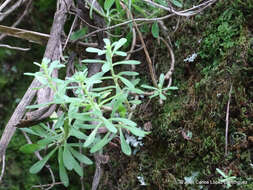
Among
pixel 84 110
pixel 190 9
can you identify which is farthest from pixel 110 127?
pixel 190 9

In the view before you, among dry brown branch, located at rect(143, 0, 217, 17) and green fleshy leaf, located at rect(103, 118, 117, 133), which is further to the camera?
dry brown branch, located at rect(143, 0, 217, 17)

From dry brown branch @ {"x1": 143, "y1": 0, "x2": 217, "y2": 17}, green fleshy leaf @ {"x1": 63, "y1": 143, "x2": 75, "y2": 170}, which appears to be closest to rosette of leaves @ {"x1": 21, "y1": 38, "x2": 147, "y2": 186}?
green fleshy leaf @ {"x1": 63, "y1": 143, "x2": 75, "y2": 170}

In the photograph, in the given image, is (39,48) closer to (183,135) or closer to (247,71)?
(183,135)

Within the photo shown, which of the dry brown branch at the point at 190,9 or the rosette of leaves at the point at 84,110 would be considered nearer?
the rosette of leaves at the point at 84,110

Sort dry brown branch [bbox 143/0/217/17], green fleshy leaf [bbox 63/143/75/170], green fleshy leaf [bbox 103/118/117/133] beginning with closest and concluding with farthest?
green fleshy leaf [bbox 103/118/117/133] < green fleshy leaf [bbox 63/143/75/170] < dry brown branch [bbox 143/0/217/17]

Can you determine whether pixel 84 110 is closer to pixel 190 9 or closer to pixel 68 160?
pixel 68 160

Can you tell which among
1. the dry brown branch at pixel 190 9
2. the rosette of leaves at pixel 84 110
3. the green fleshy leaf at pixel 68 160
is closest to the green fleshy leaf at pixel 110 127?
the rosette of leaves at pixel 84 110

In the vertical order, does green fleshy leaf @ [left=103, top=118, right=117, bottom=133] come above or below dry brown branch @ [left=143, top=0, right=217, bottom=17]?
below

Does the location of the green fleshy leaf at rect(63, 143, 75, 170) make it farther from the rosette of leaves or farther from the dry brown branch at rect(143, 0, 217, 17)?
the dry brown branch at rect(143, 0, 217, 17)

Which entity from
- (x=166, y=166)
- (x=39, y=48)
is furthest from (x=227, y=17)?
(x=39, y=48)

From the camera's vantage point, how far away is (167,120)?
1018mm

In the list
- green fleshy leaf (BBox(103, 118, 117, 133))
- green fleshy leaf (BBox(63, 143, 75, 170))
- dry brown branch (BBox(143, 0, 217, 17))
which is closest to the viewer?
green fleshy leaf (BBox(103, 118, 117, 133))

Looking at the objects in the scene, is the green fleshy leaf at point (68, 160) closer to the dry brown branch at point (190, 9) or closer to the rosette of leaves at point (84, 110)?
the rosette of leaves at point (84, 110)

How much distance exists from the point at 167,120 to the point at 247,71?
0.32 m
